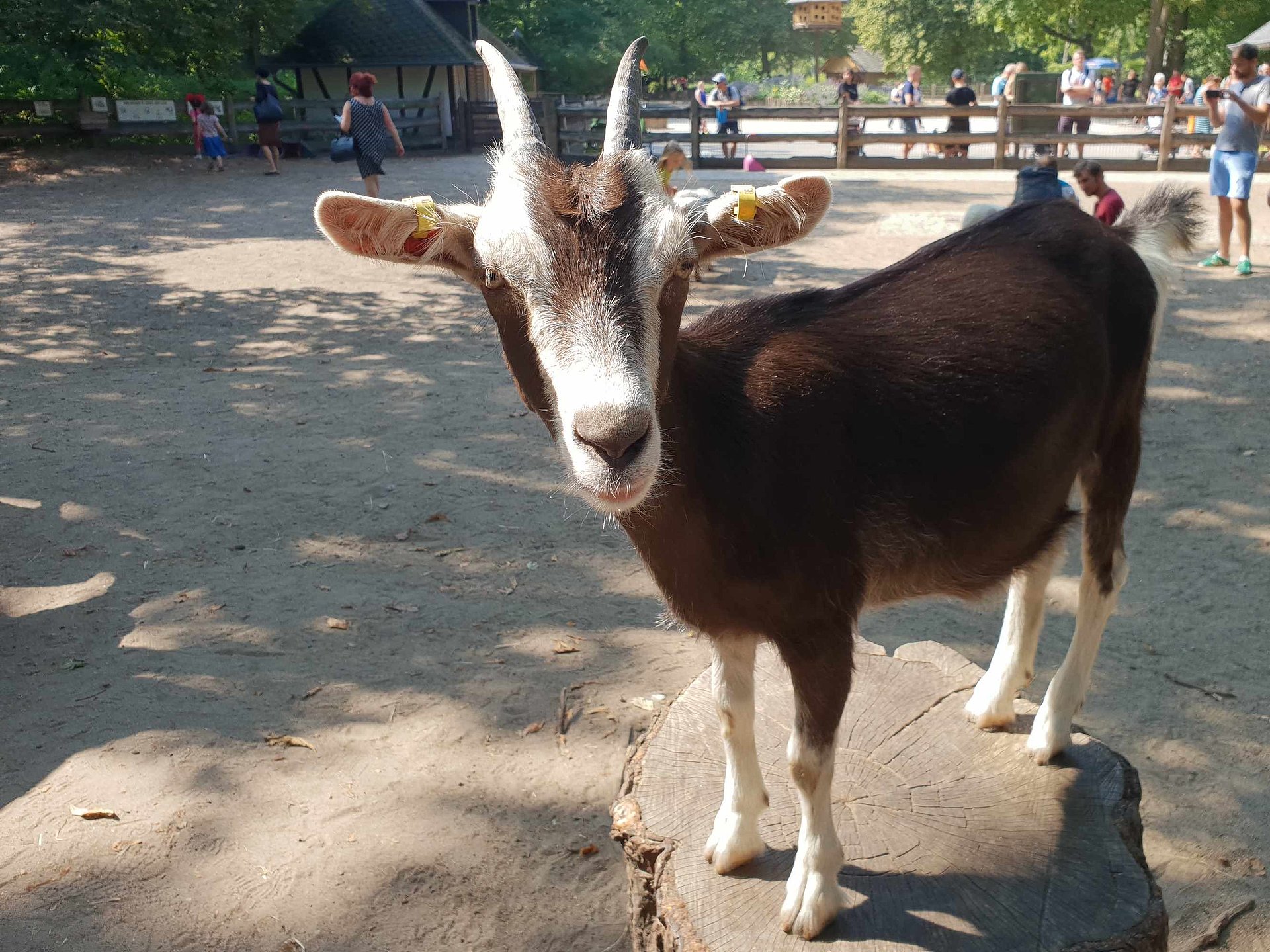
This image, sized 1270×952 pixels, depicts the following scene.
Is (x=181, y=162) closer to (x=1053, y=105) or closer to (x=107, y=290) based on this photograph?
(x=107, y=290)

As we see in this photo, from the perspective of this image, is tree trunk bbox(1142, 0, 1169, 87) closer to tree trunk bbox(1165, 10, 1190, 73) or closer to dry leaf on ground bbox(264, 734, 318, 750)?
tree trunk bbox(1165, 10, 1190, 73)

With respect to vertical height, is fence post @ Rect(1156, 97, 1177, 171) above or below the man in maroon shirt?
above

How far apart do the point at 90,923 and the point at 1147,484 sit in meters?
5.82

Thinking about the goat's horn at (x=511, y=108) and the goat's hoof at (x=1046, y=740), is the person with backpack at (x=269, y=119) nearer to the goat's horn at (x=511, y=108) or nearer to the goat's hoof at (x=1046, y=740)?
the goat's horn at (x=511, y=108)

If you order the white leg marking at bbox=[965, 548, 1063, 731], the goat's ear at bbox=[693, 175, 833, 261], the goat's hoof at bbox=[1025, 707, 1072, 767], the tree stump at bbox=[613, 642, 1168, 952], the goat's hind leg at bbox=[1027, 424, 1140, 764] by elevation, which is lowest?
the tree stump at bbox=[613, 642, 1168, 952]

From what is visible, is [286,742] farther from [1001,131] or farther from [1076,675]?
[1001,131]

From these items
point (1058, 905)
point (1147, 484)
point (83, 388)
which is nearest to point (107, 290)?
point (83, 388)

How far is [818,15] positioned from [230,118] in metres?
35.3

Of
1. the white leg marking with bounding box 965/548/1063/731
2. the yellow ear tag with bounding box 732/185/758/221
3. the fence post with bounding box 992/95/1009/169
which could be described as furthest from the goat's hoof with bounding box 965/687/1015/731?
the fence post with bounding box 992/95/1009/169

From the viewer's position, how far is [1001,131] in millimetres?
19422

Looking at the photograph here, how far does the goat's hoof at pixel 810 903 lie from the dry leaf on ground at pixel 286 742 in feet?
7.05

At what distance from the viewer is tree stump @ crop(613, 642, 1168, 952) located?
2619mm

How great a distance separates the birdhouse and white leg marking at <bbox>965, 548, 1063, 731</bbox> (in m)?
51.7

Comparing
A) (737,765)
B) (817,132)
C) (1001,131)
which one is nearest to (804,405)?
(737,765)
